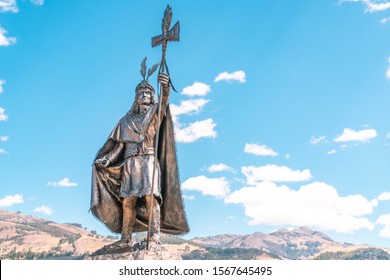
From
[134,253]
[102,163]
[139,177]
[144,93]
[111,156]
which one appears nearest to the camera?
[134,253]

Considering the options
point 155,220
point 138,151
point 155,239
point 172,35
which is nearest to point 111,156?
point 138,151

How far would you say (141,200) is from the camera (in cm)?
1200

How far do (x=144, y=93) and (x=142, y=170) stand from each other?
1.82 metres

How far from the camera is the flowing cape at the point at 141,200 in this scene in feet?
39.1

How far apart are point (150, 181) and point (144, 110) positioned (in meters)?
1.73

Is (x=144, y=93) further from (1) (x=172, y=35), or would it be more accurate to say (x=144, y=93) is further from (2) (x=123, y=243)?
(2) (x=123, y=243)

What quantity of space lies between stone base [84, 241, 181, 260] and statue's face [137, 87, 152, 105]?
3.15 m

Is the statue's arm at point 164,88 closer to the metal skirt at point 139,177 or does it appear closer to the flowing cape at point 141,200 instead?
the flowing cape at point 141,200

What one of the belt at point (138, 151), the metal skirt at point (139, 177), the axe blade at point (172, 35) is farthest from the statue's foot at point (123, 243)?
the axe blade at point (172, 35)
